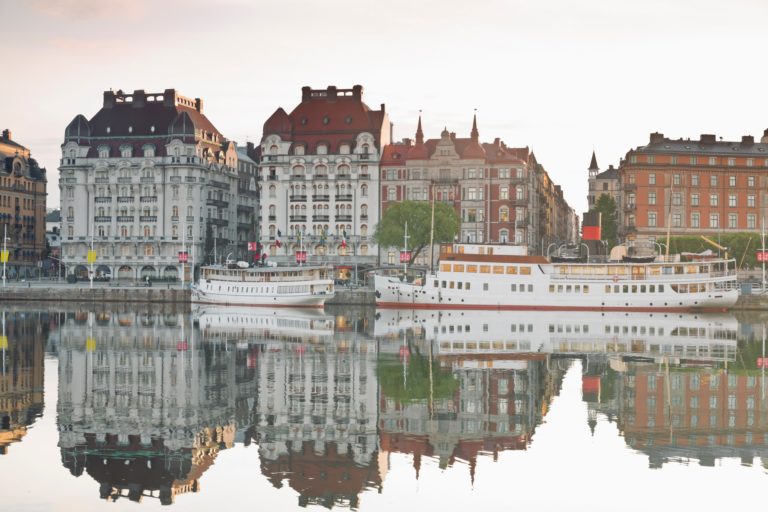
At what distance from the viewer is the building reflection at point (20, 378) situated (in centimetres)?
2802

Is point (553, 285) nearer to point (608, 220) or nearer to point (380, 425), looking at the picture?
point (608, 220)

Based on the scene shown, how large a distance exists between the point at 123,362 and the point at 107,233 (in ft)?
284

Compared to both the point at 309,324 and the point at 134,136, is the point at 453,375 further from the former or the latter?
the point at 134,136

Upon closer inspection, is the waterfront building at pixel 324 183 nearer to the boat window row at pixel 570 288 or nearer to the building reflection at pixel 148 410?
the boat window row at pixel 570 288

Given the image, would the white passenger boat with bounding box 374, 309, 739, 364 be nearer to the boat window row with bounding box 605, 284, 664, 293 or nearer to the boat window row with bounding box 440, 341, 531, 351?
the boat window row with bounding box 440, 341, 531, 351

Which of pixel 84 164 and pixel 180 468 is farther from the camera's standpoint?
pixel 84 164

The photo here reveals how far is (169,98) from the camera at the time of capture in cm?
12950

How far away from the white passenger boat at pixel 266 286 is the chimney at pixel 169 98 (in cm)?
4014

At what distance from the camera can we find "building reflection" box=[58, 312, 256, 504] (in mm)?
22438

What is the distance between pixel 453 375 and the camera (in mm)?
38656

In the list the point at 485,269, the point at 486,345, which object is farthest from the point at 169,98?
the point at 486,345

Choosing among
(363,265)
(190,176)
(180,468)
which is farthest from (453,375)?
(190,176)

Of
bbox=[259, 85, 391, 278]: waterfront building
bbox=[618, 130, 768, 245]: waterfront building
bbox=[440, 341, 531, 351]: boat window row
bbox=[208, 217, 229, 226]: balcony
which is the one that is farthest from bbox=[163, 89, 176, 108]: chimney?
bbox=[440, 341, 531, 351]: boat window row

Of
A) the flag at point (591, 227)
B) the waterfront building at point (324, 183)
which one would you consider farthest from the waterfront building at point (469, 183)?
the flag at point (591, 227)
